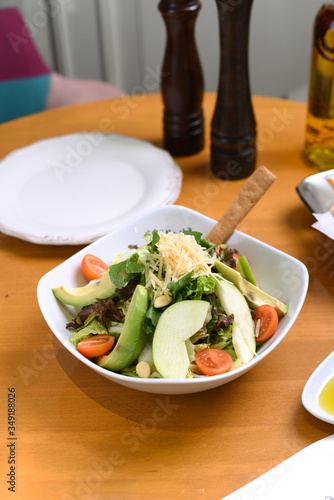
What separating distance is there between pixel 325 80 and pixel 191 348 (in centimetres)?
80

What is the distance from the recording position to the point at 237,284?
0.88 m

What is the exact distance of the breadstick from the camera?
1019 millimetres

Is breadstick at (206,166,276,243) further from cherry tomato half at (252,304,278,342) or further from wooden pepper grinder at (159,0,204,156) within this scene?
wooden pepper grinder at (159,0,204,156)

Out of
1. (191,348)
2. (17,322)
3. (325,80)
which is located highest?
(325,80)

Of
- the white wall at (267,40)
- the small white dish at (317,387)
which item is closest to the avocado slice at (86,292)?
the small white dish at (317,387)

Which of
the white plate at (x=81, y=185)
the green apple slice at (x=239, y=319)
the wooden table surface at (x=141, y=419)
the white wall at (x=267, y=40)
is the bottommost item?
the white wall at (x=267, y=40)

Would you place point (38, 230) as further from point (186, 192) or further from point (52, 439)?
point (52, 439)

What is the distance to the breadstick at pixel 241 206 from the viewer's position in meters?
1.02

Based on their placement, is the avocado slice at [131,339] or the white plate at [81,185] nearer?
the avocado slice at [131,339]

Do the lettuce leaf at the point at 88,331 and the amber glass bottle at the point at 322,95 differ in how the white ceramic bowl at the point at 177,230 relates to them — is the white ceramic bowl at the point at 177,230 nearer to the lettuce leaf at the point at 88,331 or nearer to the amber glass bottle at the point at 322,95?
the lettuce leaf at the point at 88,331

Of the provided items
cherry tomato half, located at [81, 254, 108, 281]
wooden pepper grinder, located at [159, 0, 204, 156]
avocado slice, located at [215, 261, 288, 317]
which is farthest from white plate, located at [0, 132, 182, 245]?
avocado slice, located at [215, 261, 288, 317]

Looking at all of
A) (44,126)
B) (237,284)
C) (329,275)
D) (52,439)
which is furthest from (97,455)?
(44,126)

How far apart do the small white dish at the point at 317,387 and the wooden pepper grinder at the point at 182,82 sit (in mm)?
828

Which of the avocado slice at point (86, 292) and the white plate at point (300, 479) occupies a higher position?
the avocado slice at point (86, 292)
